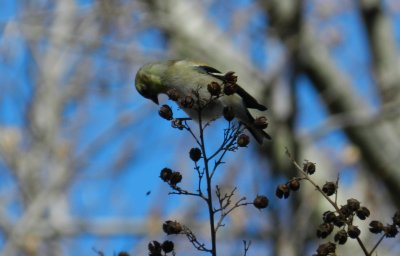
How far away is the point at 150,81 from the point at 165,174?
3.32 feet

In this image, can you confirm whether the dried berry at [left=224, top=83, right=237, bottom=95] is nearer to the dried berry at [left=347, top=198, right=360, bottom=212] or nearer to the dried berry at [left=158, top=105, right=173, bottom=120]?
the dried berry at [left=158, top=105, right=173, bottom=120]

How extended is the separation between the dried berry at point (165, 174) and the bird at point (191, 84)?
607 mm

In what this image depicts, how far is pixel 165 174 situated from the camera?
7.67ft

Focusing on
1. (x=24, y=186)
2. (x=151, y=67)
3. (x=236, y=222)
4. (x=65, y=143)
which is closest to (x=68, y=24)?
(x=65, y=143)

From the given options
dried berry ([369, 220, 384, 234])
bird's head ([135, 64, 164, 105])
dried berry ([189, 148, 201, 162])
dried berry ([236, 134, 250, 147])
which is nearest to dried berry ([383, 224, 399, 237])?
dried berry ([369, 220, 384, 234])

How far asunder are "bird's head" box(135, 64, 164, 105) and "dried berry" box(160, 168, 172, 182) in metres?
0.95

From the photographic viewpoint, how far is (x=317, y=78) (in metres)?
8.81

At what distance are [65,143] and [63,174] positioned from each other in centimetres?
79

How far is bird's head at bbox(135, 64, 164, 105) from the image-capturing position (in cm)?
326

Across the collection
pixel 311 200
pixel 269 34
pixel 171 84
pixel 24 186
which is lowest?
pixel 171 84

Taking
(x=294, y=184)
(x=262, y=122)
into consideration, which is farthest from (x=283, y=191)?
(x=262, y=122)

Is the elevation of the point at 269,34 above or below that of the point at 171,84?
above

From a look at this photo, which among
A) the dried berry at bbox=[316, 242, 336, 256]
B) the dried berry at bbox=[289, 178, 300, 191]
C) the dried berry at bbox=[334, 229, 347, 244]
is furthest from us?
the dried berry at bbox=[289, 178, 300, 191]

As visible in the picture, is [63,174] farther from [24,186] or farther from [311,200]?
[311,200]
